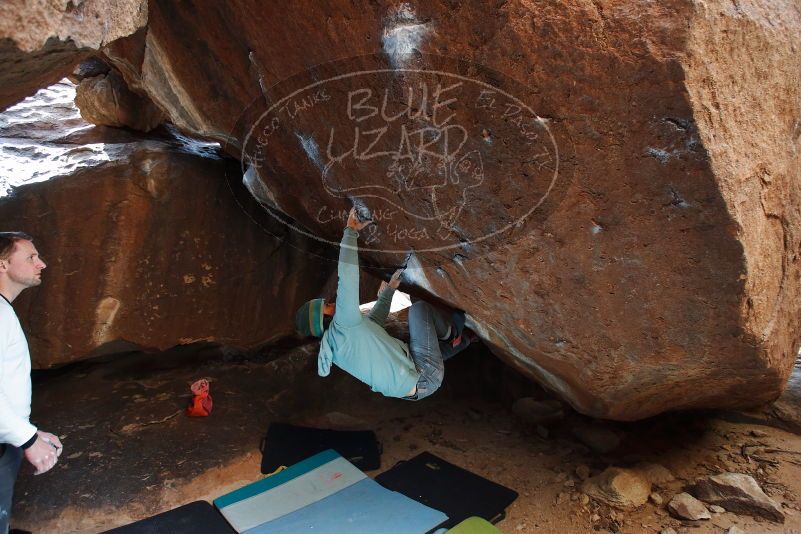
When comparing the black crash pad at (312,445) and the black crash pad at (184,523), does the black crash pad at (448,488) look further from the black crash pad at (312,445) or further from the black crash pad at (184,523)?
the black crash pad at (184,523)

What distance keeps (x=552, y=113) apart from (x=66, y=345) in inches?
109

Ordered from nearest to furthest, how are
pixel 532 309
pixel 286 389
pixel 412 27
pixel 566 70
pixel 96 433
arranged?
pixel 566 70, pixel 412 27, pixel 532 309, pixel 96 433, pixel 286 389

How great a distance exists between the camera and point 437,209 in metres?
2.14

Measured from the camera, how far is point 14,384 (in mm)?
1968

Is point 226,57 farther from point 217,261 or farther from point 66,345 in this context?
point 66,345

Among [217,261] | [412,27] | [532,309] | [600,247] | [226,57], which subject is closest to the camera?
[412,27]

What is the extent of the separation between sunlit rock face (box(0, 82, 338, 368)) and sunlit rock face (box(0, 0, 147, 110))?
4.07 ft

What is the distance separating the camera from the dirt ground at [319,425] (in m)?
2.63

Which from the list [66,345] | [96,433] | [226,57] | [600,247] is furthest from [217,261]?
[600,247]

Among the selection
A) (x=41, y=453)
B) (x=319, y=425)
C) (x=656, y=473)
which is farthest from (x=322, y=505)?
(x=656, y=473)

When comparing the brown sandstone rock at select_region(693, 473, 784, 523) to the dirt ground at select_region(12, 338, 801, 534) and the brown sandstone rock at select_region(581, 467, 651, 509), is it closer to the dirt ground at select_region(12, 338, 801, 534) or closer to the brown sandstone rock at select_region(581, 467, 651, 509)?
the dirt ground at select_region(12, 338, 801, 534)

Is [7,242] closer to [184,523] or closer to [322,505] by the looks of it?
[184,523]

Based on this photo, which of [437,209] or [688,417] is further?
[688,417]

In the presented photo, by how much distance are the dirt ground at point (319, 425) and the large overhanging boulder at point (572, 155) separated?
47cm
